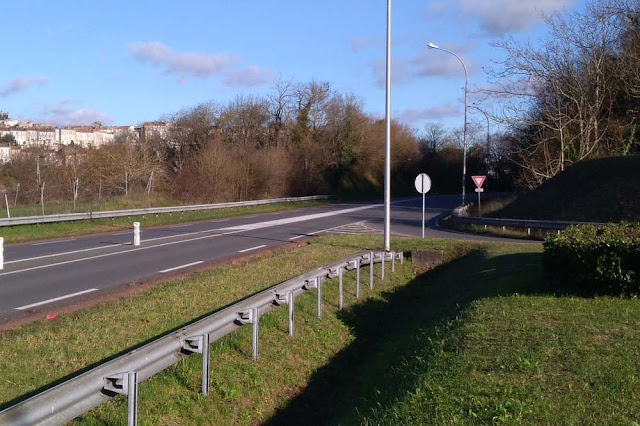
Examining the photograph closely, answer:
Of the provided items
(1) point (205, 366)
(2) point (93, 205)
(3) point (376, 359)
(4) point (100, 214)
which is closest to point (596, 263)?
(3) point (376, 359)

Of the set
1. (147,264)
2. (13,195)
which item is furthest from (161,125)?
(147,264)

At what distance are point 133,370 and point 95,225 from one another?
24.3 metres

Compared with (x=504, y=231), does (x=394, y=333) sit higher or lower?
lower

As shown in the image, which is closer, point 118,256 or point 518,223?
point 118,256

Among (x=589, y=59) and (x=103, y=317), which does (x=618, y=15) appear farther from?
(x=103, y=317)

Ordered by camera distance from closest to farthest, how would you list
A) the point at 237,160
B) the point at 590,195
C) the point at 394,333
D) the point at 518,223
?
the point at 394,333 → the point at 518,223 → the point at 590,195 → the point at 237,160

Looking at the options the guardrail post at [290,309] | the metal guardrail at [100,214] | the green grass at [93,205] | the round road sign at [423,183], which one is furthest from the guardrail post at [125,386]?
the green grass at [93,205]

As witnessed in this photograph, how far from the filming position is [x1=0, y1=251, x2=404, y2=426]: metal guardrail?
399 cm

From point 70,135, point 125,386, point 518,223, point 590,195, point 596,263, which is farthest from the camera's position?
point 70,135

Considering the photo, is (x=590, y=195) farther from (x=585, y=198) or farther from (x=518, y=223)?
(x=518, y=223)

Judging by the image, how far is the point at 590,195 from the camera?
3138 cm

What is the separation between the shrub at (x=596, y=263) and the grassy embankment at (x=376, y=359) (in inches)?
15.4

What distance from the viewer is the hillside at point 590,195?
29484 millimetres

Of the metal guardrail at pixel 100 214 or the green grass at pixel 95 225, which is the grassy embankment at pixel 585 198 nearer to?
the green grass at pixel 95 225
